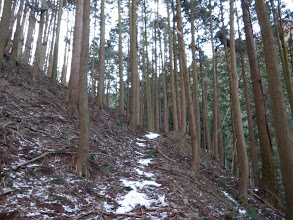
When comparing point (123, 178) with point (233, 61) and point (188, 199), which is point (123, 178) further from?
point (233, 61)

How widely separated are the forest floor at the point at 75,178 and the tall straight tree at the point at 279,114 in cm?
139

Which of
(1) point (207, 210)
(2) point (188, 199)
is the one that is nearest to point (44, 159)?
(2) point (188, 199)

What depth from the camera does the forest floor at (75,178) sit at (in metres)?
3.48

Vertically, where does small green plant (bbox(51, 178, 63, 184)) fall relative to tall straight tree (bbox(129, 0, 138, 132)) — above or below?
below

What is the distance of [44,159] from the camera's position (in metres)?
4.54

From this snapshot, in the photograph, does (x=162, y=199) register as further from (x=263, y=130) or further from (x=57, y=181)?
(x=263, y=130)

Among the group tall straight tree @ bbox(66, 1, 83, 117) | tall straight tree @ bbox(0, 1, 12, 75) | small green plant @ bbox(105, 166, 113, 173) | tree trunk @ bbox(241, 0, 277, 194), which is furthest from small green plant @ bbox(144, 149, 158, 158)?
tall straight tree @ bbox(0, 1, 12, 75)

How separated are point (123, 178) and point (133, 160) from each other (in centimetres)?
177

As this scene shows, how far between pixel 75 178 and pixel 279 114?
4244 millimetres

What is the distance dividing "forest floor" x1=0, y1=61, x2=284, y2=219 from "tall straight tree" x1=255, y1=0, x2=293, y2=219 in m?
1.39

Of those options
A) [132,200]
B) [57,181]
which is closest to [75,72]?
[57,181]

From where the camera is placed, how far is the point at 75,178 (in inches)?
177

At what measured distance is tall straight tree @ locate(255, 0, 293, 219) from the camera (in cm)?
443

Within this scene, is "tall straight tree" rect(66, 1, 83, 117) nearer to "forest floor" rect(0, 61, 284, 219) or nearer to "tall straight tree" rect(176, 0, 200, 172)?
"forest floor" rect(0, 61, 284, 219)
